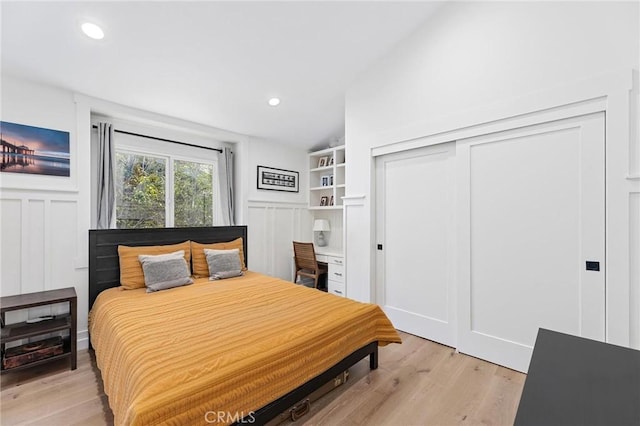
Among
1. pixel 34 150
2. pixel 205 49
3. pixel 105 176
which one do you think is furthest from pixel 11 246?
pixel 205 49

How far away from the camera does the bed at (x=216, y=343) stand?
1325 millimetres

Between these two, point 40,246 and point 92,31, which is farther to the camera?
point 40,246

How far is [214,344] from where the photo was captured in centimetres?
166

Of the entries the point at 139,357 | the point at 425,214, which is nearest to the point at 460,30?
the point at 425,214

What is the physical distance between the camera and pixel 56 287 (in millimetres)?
2627

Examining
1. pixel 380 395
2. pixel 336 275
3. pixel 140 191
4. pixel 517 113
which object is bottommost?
pixel 380 395

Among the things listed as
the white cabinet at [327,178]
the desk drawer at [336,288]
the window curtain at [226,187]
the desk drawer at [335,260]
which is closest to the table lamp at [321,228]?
the white cabinet at [327,178]

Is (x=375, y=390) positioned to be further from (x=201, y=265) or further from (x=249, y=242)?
(x=249, y=242)

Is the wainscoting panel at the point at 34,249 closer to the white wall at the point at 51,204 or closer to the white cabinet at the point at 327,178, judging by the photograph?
the white wall at the point at 51,204

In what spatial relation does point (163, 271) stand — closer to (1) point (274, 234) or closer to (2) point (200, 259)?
(2) point (200, 259)

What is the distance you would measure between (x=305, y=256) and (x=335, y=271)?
1.66 feet

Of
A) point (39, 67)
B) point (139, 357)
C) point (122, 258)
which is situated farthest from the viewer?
point (122, 258)

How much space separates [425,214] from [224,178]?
8.92 feet

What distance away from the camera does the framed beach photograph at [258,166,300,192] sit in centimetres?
438
